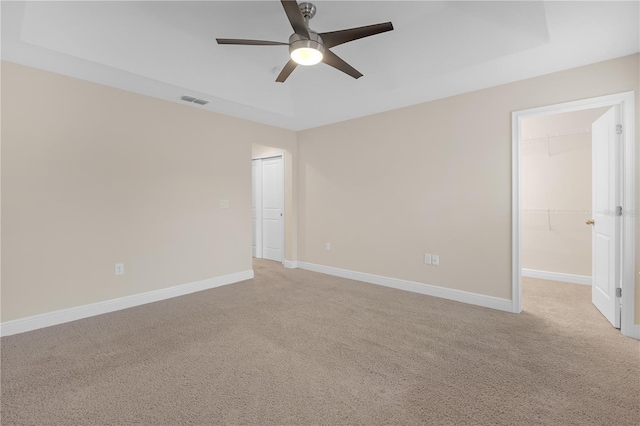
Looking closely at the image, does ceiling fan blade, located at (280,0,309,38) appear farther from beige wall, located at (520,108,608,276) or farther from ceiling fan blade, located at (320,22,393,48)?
beige wall, located at (520,108,608,276)

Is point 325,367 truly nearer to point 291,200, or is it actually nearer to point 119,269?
point 119,269

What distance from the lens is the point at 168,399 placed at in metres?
1.77

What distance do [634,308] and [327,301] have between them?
9.28 feet

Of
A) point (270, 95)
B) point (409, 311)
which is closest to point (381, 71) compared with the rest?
point (270, 95)

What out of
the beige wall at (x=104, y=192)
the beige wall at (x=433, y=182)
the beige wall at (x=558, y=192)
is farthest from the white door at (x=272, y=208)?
the beige wall at (x=558, y=192)

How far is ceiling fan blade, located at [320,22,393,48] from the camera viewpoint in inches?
75.1

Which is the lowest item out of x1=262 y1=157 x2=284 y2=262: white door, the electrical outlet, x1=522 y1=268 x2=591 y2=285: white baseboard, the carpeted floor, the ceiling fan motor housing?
the carpeted floor

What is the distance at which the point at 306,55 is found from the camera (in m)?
2.23

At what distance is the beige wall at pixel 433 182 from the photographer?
3.19m

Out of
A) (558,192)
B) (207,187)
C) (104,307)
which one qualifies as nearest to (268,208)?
(207,187)

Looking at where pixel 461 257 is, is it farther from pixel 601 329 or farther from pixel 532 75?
pixel 532 75

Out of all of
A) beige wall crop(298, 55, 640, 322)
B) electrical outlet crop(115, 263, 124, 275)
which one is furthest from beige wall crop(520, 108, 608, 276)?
electrical outlet crop(115, 263, 124, 275)

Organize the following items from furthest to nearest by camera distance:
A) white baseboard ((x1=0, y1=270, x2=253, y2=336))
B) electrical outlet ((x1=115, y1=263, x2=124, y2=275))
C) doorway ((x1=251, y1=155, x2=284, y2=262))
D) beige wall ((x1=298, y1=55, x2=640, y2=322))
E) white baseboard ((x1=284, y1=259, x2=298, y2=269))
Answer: doorway ((x1=251, y1=155, x2=284, y2=262)) → white baseboard ((x1=284, y1=259, x2=298, y2=269)) → electrical outlet ((x1=115, y1=263, x2=124, y2=275)) → beige wall ((x1=298, y1=55, x2=640, y2=322)) → white baseboard ((x1=0, y1=270, x2=253, y2=336))

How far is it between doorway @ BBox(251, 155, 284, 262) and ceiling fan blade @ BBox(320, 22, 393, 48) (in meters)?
3.58
